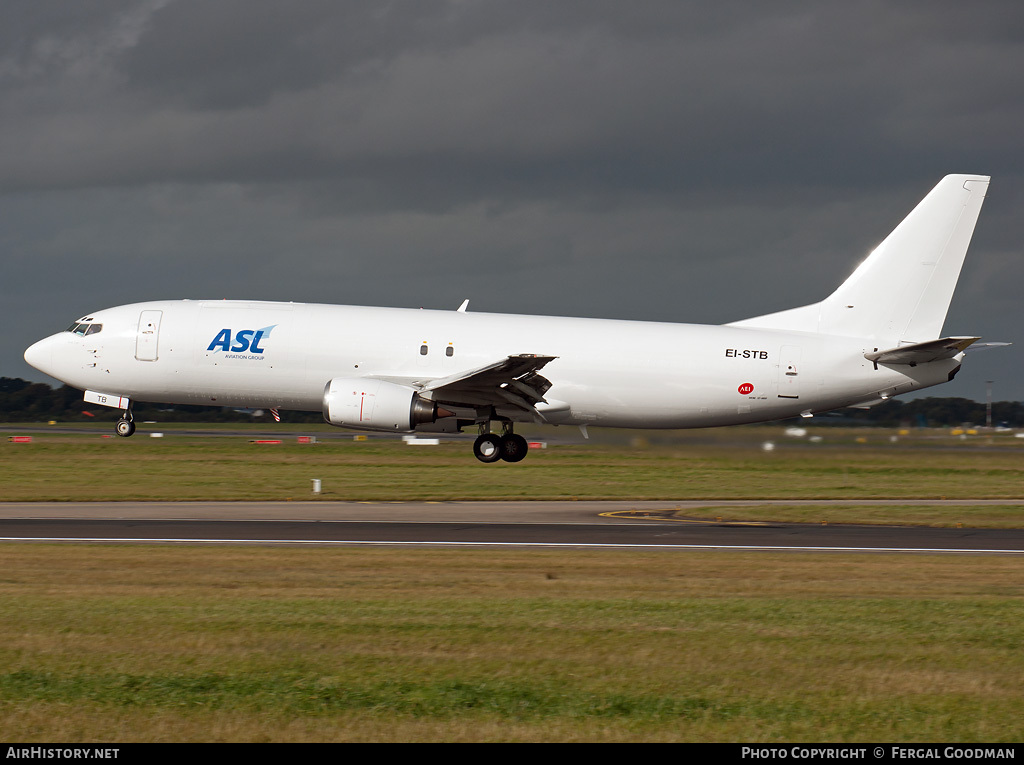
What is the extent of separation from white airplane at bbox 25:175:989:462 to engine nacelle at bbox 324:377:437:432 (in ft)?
0.39

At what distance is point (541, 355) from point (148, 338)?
38.8ft

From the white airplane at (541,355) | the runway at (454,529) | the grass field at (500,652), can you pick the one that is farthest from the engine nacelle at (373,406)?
the grass field at (500,652)

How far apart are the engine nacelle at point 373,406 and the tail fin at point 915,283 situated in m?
10.6

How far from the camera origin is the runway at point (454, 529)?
26.7 metres

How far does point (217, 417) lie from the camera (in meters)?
99.2

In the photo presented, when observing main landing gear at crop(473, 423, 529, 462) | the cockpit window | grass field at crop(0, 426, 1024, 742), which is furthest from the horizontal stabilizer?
the cockpit window

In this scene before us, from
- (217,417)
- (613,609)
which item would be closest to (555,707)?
(613,609)

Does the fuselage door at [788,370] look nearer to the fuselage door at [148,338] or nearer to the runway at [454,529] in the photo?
the runway at [454,529]

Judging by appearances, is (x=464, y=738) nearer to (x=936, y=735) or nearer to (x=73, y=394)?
(x=936, y=735)

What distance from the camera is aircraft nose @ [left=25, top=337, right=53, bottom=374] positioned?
35.6 metres

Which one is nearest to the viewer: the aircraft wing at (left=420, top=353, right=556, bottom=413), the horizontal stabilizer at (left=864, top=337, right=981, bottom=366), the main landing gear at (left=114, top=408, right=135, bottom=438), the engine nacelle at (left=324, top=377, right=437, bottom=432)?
the aircraft wing at (left=420, top=353, right=556, bottom=413)

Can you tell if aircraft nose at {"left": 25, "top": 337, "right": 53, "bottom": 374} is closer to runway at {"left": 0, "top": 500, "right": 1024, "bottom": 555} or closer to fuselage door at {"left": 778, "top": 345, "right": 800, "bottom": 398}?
runway at {"left": 0, "top": 500, "right": 1024, "bottom": 555}

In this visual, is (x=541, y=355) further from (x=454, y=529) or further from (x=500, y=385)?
(x=454, y=529)
